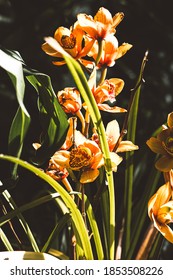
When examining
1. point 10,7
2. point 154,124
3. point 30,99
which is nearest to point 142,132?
point 154,124

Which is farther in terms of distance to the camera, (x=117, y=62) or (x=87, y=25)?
(x=117, y=62)

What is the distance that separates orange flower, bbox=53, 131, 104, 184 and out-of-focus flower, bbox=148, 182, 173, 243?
0.22 ft

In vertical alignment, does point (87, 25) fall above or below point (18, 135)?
above

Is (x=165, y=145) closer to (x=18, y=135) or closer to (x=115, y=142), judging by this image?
(x=115, y=142)

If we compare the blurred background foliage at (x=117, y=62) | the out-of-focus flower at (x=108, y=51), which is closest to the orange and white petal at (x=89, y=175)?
the out-of-focus flower at (x=108, y=51)

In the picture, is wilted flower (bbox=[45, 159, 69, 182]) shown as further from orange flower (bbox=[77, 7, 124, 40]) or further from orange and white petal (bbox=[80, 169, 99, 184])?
orange flower (bbox=[77, 7, 124, 40])

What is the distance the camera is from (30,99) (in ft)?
3.30

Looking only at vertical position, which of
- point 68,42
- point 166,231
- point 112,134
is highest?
point 68,42

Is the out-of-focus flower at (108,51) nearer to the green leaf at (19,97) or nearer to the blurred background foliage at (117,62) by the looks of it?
the green leaf at (19,97)

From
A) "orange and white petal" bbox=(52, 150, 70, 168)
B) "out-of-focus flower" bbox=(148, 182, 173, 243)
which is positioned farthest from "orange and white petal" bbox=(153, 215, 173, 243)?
"orange and white petal" bbox=(52, 150, 70, 168)

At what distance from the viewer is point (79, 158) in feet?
1.73

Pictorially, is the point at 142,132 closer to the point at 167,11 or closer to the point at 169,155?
the point at 167,11

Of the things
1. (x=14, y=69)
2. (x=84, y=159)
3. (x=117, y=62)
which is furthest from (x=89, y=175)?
(x=117, y=62)

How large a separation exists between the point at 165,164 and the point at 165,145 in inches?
0.9
